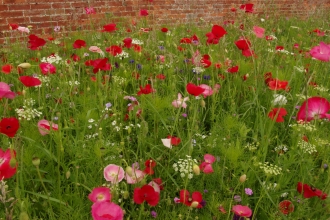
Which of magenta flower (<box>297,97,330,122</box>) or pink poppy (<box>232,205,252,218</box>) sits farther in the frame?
magenta flower (<box>297,97,330,122</box>)

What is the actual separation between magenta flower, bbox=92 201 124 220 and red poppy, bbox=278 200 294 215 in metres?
0.66

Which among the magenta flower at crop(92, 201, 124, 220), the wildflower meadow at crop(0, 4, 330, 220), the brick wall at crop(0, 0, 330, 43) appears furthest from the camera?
the brick wall at crop(0, 0, 330, 43)

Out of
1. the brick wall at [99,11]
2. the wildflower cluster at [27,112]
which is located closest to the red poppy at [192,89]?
the wildflower cluster at [27,112]

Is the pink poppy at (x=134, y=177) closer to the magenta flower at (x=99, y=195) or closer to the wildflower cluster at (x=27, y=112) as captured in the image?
the magenta flower at (x=99, y=195)

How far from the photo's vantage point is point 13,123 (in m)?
1.07

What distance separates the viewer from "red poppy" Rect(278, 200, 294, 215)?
4.03ft

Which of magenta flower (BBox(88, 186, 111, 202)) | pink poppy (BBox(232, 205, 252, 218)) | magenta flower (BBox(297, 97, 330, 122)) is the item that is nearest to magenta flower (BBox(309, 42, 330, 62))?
magenta flower (BBox(297, 97, 330, 122))

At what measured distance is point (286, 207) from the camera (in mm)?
1251

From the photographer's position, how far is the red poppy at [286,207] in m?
1.23

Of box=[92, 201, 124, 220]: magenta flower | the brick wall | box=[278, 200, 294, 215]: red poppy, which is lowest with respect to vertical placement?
box=[278, 200, 294, 215]: red poppy

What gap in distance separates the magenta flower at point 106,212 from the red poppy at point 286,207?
66 cm

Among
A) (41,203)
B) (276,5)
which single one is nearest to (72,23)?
(41,203)

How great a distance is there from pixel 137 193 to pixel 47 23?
354 centimetres

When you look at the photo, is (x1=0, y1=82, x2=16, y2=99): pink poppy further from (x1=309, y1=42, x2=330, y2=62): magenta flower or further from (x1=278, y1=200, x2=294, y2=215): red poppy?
(x1=309, y1=42, x2=330, y2=62): magenta flower
